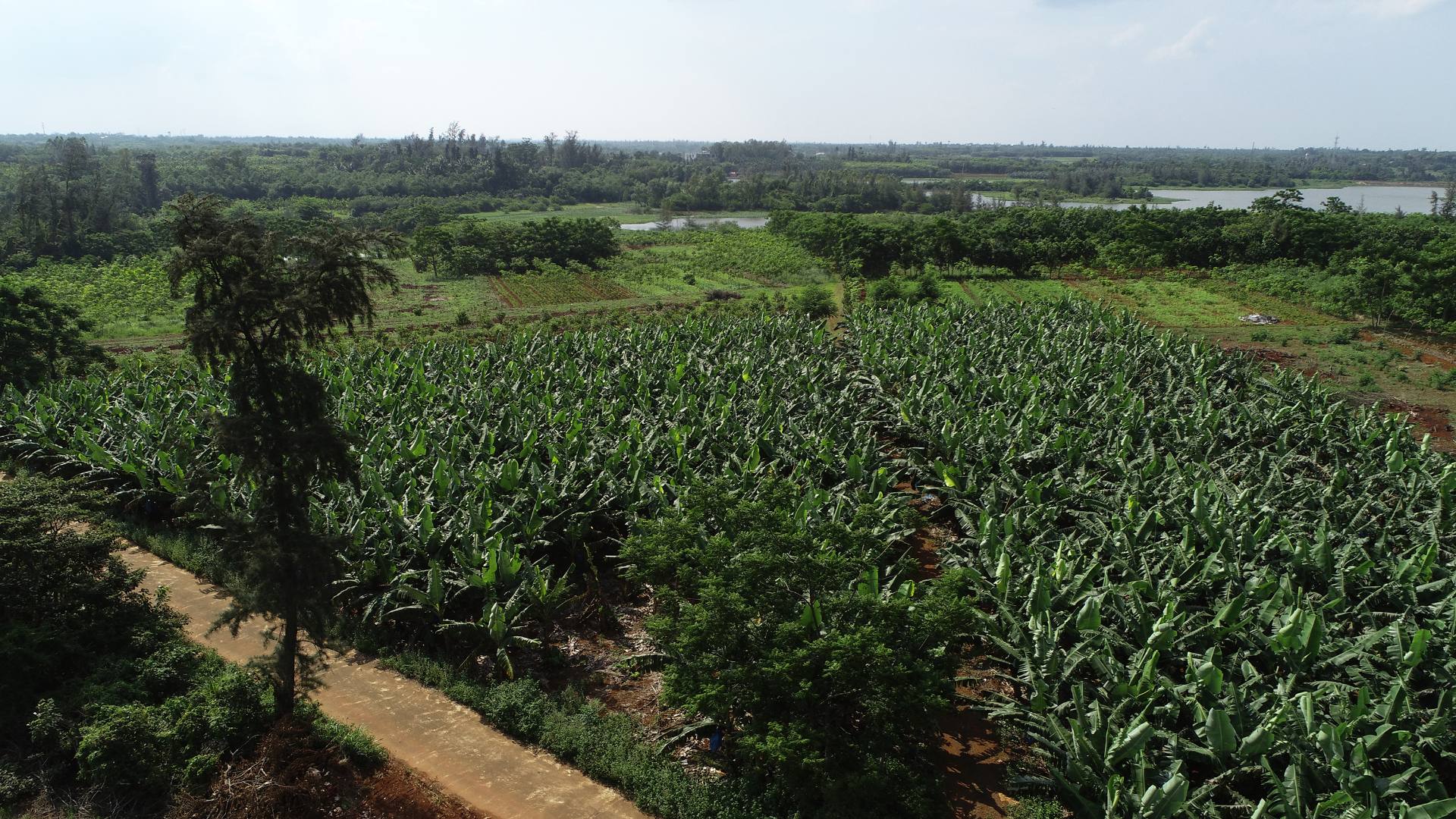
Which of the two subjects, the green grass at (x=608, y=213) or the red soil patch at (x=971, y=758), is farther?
the green grass at (x=608, y=213)

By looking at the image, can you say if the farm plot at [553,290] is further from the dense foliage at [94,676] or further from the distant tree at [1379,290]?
the distant tree at [1379,290]

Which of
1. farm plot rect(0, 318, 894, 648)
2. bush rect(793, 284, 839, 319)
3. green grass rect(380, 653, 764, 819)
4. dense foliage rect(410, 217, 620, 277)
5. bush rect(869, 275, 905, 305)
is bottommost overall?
green grass rect(380, 653, 764, 819)

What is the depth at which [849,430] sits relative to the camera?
1981 centimetres

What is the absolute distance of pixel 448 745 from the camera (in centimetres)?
1055

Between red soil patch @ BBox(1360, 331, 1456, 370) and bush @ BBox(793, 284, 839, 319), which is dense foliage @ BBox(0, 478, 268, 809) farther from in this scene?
red soil patch @ BBox(1360, 331, 1456, 370)

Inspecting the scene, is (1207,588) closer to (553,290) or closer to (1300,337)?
(1300,337)

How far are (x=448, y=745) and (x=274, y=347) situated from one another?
5.55m

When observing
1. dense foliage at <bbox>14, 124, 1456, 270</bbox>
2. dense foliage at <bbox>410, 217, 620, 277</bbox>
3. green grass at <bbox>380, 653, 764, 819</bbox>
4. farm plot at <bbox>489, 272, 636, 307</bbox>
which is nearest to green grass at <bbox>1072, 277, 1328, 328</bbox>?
farm plot at <bbox>489, 272, 636, 307</bbox>

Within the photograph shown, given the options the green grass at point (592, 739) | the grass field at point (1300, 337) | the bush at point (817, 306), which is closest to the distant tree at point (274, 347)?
the green grass at point (592, 739)

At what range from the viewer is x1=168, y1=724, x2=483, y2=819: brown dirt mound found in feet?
29.0

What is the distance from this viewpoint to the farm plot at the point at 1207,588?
28.9ft

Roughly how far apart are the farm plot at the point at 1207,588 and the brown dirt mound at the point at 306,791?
24.0ft

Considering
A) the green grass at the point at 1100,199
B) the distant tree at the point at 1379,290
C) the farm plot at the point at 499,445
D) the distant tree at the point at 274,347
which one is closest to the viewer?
the distant tree at the point at 274,347

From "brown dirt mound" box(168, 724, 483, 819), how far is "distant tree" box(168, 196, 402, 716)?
170 centimetres
